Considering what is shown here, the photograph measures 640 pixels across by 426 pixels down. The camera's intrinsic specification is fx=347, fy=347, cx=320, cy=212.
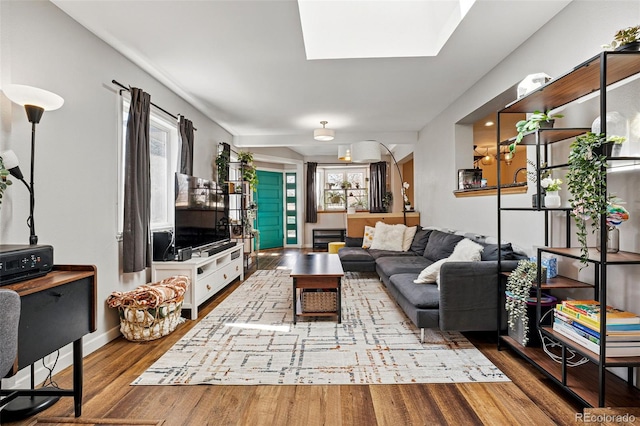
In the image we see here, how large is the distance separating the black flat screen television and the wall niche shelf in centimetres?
305

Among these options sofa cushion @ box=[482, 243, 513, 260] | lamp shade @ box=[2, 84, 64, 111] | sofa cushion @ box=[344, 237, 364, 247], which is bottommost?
sofa cushion @ box=[344, 237, 364, 247]

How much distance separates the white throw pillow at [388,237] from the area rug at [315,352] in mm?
1922

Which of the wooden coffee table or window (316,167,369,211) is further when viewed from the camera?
window (316,167,369,211)

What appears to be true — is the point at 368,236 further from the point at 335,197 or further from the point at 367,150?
the point at 335,197

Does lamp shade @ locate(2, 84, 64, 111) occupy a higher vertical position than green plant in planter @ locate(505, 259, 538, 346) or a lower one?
higher

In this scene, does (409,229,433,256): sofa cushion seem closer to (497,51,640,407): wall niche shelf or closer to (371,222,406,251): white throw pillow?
(371,222,406,251): white throw pillow

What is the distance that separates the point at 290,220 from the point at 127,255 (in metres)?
6.71

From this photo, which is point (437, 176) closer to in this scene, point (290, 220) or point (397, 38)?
point (397, 38)

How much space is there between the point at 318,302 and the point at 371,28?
2609mm

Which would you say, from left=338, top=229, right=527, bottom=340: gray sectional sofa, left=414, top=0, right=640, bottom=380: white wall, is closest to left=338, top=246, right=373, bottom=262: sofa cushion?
left=414, top=0, right=640, bottom=380: white wall

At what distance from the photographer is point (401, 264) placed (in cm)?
427

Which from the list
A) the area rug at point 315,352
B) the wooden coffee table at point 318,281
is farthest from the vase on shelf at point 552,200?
A: the wooden coffee table at point 318,281

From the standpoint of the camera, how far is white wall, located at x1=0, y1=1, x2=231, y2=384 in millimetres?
2064

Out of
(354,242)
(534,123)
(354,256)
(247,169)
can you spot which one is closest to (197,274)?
(354,256)
